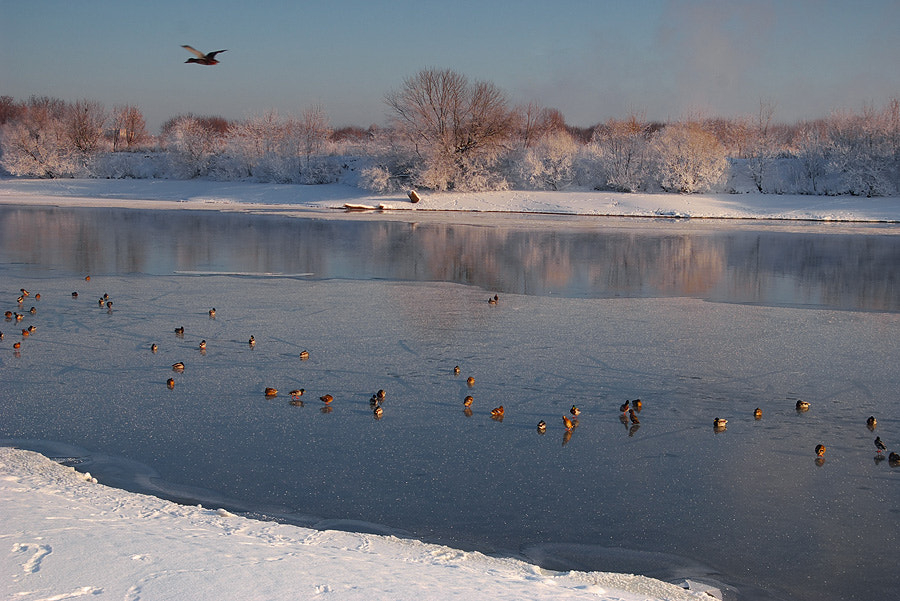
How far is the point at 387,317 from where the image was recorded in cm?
1225

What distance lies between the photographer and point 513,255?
20984 mm

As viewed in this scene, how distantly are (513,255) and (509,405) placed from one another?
43.5 feet

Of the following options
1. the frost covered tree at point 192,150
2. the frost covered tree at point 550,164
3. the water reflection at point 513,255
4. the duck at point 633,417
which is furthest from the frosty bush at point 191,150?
the duck at point 633,417

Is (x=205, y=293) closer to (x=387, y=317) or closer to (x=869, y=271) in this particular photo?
(x=387, y=317)

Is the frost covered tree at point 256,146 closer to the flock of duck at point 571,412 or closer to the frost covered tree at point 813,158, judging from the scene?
the frost covered tree at point 813,158

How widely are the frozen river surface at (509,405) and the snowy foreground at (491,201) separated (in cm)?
2123

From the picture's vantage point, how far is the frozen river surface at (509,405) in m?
5.38

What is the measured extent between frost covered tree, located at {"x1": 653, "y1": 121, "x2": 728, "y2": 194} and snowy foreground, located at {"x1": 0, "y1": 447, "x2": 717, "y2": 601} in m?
42.4

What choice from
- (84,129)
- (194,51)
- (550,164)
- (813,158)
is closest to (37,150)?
(84,129)

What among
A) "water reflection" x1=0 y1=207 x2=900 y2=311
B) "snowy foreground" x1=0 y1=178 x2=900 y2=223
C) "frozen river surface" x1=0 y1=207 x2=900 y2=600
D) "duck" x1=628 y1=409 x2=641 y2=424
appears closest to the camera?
"frozen river surface" x1=0 y1=207 x2=900 y2=600

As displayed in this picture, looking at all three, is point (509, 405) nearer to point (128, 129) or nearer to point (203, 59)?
point (203, 59)

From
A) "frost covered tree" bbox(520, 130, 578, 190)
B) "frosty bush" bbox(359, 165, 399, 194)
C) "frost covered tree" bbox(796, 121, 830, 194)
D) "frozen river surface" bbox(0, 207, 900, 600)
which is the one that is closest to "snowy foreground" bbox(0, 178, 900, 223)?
"frosty bush" bbox(359, 165, 399, 194)

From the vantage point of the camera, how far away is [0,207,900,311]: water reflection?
1577 centimetres

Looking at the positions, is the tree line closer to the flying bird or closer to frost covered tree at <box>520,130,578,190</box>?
frost covered tree at <box>520,130,578,190</box>
